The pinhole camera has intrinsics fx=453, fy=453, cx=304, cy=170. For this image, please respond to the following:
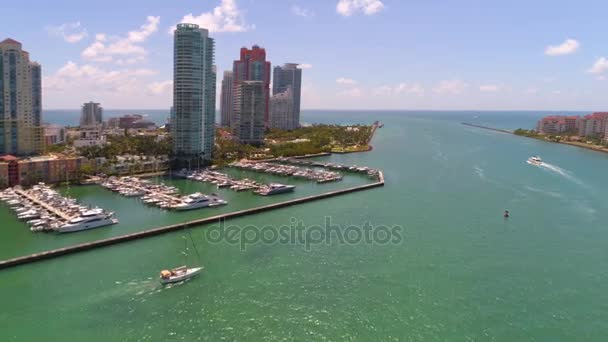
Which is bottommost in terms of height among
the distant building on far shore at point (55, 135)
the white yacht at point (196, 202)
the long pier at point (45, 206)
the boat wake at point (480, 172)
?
the long pier at point (45, 206)

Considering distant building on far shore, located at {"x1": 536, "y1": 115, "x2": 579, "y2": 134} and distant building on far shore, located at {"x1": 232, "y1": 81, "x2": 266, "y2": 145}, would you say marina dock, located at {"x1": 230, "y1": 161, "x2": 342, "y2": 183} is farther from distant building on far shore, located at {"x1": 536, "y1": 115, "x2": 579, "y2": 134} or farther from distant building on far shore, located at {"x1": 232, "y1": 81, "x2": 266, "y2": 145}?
distant building on far shore, located at {"x1": 536, "y1": 115, "x2": 579, "y2": 134}

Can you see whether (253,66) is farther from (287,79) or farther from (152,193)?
(152,193)

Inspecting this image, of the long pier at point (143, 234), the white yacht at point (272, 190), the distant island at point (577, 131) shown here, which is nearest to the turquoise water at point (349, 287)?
the long pier at point (143, 234)

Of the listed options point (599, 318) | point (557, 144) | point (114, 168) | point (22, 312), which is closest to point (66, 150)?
point (114, 168)

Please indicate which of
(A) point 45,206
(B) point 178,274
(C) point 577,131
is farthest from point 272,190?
(C) point 577,131

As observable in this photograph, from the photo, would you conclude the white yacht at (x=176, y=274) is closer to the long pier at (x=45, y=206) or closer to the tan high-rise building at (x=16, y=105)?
the long pier at (x=45, y=206)

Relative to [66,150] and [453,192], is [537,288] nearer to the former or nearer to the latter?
[453,192]
